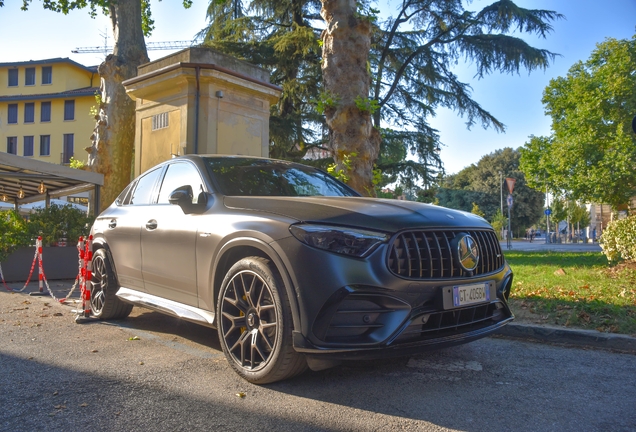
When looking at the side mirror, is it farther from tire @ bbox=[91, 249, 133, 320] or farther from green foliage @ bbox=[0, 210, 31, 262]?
green foliage @ bbox=[0, 210, 31, 262]

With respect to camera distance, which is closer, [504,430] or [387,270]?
[504,430]

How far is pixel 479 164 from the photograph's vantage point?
74250 millimetres

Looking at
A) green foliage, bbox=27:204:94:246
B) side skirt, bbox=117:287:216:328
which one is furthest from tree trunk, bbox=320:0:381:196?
green foliage, bbox=27:204:94:246

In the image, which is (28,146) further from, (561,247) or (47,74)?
(561,247)

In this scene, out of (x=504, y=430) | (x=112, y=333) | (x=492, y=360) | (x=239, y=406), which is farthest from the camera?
(x=112, y=333)

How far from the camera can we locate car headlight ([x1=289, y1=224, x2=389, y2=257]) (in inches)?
126

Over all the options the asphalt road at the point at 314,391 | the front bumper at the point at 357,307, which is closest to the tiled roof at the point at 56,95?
the asphalt road at the point at 314,391

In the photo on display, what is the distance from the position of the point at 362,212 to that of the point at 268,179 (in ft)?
4.77

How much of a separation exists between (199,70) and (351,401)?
8213 mm

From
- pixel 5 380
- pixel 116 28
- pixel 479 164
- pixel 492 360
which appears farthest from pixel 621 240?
pixel 479 164

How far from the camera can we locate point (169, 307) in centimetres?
447

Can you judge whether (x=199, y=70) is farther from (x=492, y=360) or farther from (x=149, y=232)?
(x=492, y=360)

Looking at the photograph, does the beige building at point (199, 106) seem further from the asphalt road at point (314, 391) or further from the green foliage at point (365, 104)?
the asphalt road at point (314, 391)

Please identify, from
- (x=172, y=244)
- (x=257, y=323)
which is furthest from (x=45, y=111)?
(x=257, y=323)
